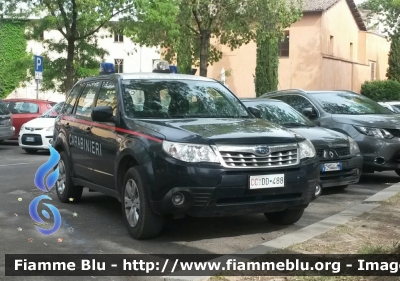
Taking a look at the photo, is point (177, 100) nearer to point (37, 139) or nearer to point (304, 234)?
point (304, 234)

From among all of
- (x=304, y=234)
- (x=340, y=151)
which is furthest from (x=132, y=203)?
(x=340, y=151)

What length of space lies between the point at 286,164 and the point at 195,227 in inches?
59.6

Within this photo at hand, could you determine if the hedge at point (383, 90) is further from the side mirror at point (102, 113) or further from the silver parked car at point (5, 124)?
the side mirror at point (102, 113)

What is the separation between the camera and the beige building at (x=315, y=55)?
4194 centimetres

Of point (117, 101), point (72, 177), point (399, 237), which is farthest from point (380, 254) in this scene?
point (72, 177)

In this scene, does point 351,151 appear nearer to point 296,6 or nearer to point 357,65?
point 296,6

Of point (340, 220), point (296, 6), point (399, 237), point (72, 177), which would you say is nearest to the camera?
point (399, 237)

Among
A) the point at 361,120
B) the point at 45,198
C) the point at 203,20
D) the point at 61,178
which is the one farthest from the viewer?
the point at 203,20

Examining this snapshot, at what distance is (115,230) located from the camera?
7.94 metres

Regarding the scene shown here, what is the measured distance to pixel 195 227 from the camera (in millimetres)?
8133

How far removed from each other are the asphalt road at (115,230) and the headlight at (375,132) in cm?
110

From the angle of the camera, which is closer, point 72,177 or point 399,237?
point 399,237

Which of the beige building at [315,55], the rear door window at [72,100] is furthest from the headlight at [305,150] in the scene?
the beige building at [315,55]

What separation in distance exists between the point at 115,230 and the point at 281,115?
4581 millimetres
